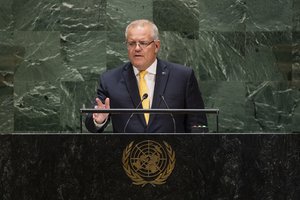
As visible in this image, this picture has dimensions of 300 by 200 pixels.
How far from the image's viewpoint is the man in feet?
16.4

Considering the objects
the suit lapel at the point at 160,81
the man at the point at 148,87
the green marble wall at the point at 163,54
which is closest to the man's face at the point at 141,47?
the man at the point at 148,87

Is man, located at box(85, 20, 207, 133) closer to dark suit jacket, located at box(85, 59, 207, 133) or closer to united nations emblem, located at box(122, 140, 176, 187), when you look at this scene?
dark suit jacket, located at box(85, 59, 207, 133)

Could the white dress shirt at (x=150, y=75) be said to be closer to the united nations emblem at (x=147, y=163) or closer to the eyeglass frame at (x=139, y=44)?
the eyeglass frame at (x=139, y=44)

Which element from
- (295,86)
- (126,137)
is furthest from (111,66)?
(126,137)

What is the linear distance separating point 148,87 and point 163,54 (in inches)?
68.3

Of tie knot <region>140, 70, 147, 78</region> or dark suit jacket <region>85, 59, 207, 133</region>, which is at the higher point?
tie knot <region>140, 70, 147, 78</region>

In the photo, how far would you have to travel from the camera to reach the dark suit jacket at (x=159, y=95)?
4973 mm

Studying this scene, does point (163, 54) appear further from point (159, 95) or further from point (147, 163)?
point (147, 163)

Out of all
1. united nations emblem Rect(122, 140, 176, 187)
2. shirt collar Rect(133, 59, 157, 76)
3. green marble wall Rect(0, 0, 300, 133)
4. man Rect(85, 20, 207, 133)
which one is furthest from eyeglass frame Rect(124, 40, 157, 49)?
green marble wall Rect(0, 0, 300, 133)

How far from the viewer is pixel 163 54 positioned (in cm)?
694

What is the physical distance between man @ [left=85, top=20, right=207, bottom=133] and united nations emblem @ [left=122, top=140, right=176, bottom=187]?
93 cm

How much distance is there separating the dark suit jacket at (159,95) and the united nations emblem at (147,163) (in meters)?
0.89

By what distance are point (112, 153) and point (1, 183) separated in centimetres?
60

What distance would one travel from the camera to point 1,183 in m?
4.00
